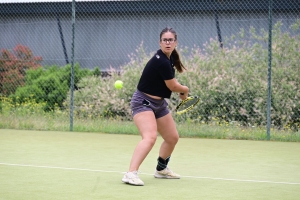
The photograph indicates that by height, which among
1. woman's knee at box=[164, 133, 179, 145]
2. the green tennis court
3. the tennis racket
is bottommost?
the green tennis court

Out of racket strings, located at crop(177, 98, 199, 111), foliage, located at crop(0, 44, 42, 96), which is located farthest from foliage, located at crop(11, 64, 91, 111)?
racket strings, located at crop(177, 98, 199, 111)

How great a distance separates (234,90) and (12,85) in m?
4.79

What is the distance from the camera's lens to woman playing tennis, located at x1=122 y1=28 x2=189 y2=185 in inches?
248

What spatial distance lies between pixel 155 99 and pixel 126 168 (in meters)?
1.40

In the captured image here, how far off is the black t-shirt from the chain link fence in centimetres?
499

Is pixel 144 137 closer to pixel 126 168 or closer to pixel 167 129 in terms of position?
pixel 167 129

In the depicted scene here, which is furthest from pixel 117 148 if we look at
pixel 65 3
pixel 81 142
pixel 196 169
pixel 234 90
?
pixel 65 3

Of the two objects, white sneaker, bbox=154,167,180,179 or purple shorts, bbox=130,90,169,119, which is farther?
white sneaker, bbox=154,167,180,179

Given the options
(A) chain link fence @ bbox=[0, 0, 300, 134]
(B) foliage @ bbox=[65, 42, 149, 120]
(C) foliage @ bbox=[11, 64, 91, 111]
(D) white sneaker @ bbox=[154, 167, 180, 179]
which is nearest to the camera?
(D) white sneaker @ bbox=[154, 167, 180, 179]

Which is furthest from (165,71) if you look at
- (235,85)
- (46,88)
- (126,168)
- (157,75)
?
(46,88)

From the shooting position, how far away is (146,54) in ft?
48.1

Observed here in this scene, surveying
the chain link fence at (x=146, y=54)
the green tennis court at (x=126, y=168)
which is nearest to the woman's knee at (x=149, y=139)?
the green tennis court at (x=126, y=168)

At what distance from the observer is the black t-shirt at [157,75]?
630cm

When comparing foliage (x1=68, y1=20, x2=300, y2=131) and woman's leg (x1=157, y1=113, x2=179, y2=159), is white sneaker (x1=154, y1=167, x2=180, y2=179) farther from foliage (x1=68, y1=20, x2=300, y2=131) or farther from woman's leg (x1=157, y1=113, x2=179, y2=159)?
foliage (x1=68, y1=20, x2=300, y2=131)
